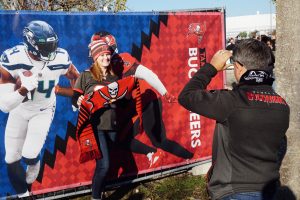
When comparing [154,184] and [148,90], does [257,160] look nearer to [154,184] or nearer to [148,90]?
[148,90]

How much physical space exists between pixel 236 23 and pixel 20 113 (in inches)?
2070

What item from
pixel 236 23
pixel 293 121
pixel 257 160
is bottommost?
pixel 236 23

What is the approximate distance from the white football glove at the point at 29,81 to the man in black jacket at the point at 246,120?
2623mm

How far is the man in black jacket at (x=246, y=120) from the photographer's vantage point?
2.65 m

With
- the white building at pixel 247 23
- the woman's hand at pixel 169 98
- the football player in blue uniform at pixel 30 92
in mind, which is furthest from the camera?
the white building at pixel 247 23

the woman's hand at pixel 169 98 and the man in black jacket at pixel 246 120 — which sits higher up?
the man in black jacket at pixel 246 120

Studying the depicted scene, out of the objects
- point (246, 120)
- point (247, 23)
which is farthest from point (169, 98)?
point (247, 23)

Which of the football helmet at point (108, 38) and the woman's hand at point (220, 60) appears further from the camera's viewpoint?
the football helmet at point (108, 38)

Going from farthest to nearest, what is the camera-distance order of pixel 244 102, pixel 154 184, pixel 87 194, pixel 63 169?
pixel 154 184 → pixel 87 194 → pixel 63 169 → pixel 244 102

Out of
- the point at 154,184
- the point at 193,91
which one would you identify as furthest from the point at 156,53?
the point at 193,91

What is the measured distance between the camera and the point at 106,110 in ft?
17.4

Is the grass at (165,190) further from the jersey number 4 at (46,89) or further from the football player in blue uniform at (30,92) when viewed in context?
the jersey number 4 at (46,89)

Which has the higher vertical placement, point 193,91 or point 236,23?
point 193,91

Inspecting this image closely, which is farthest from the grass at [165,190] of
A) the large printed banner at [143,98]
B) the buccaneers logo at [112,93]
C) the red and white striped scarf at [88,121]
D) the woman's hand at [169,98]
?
the buccaneers logo at [112,93]
